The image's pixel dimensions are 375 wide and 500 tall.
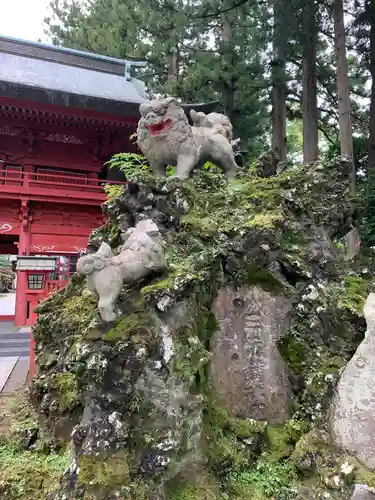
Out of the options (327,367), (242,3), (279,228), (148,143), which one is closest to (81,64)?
(242,3)

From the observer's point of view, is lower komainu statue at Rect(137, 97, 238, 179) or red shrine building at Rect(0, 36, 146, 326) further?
red shrine building at Rect(0, 36, 146, 326)

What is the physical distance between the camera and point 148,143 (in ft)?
14.5

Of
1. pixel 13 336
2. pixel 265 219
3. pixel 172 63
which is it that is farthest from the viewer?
pixel 172 63

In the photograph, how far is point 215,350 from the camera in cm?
332

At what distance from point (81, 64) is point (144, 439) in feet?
52.1

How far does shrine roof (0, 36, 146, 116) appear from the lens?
970 cm

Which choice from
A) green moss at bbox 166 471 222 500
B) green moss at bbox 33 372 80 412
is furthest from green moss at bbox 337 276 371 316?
green moss at bbox 33 372 80 412

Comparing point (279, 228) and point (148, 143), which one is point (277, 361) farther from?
point (148, 143)

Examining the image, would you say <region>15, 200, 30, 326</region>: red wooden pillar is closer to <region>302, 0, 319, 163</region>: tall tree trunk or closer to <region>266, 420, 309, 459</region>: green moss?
<region>302, 0, 319, 163</region>: tall tree trunk

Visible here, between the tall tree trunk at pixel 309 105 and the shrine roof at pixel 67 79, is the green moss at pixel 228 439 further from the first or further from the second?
the shrine roof at pixel 67 79

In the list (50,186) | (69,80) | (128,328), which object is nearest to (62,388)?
(128,328)

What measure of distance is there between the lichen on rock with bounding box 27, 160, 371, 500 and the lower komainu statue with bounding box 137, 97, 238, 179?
27cm

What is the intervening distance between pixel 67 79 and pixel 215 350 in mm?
12663

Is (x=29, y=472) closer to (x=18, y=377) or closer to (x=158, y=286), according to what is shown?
(x=158, y=286)
